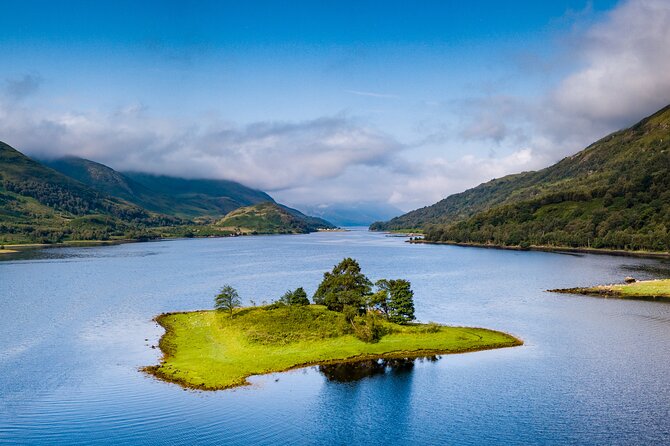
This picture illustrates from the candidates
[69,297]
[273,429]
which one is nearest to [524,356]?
[273,429]

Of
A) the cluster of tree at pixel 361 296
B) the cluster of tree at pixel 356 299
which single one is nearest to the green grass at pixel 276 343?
the cluster of tree at pixel 356 299

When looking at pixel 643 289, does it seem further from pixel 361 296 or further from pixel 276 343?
pixel 276 343

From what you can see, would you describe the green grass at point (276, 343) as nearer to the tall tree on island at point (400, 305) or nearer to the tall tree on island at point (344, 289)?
the tall tree on island at point (400, 305)

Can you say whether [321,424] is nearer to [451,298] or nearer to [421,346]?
[421,346]

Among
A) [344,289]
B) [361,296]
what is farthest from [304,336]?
[344,289]

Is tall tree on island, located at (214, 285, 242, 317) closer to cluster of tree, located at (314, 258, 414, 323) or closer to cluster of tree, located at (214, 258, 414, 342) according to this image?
cluster of tree, located at (214, 258, 414, 342)

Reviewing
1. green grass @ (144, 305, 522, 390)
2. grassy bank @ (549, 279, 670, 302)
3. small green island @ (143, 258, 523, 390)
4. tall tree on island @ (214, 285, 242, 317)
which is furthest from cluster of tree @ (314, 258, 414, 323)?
grassy bank @ (549, 279, 670, 302)
